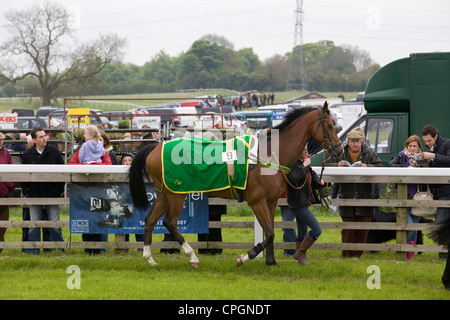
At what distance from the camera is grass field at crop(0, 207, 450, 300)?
627 cm

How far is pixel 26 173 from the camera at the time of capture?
812 centimetres

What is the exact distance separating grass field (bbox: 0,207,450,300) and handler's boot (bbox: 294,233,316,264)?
0.13m

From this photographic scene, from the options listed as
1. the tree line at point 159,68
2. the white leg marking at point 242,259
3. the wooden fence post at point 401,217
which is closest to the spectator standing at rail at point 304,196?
the white leg marking at point 242,259

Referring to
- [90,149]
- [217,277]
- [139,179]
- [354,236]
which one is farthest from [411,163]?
[90,149]

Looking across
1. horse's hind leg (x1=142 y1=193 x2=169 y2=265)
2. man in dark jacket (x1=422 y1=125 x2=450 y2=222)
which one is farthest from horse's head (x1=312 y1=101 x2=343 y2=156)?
horse's hind leg (x1=142 y1=193 x2=169 y2=265)

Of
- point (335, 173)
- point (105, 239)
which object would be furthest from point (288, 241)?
point (105, 239)

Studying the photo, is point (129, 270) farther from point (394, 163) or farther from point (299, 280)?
point (394, 163)

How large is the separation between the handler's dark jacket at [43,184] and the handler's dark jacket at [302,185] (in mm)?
3400

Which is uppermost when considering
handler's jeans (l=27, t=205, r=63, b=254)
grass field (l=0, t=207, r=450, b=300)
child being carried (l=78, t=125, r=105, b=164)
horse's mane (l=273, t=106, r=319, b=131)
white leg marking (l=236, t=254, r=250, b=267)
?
horse's mane (l=273, t=106, r=319, b=131)

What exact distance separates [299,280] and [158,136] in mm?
8986

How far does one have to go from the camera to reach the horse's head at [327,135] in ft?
25.1

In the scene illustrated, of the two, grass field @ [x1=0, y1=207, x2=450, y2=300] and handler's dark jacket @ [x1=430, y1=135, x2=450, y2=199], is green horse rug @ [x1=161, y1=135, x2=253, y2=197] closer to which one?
grass field @ [x1=0, y1=207, x2=450, y2=300]

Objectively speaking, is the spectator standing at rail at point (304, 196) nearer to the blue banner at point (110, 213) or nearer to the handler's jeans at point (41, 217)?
the blue banner at point (110, 213)

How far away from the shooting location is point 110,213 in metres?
8.15
